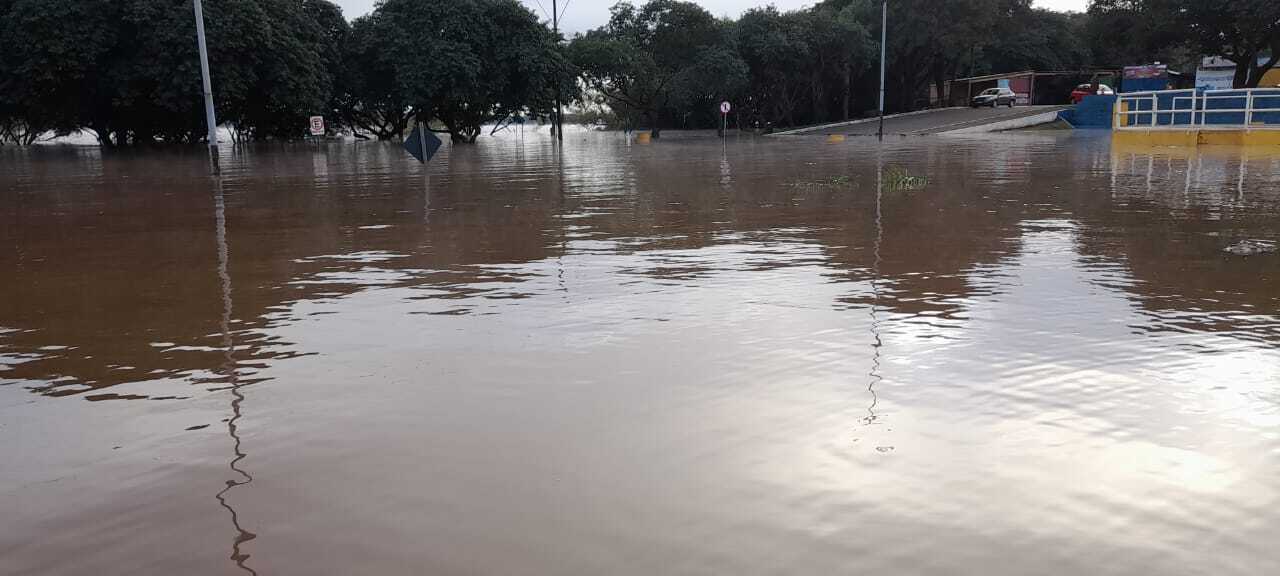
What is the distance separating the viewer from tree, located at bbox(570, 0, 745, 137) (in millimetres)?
62844

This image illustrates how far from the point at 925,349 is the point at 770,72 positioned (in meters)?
62.6

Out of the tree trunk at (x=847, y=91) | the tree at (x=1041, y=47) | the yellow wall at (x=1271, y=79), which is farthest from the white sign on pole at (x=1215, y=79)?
the tree trunk at (x=847, y=91)

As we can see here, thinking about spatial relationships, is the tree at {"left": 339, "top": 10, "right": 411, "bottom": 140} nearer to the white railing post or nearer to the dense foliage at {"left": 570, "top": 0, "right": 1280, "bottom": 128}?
the dense foliage at {"left": 570, "top": 0, "right": 1280, "bottom": 128}

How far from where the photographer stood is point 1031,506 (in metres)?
3.42

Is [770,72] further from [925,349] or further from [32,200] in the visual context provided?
[925,349]

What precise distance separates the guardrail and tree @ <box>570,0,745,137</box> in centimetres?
3029

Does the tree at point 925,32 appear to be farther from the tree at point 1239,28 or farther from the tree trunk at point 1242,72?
the tree trunk at point 1242,72

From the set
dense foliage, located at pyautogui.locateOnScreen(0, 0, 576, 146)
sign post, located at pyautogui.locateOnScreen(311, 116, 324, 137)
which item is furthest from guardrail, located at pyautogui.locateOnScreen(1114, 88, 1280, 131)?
sign post, located at pyautogui.locateOnScreen(311, 116, 324, 137)

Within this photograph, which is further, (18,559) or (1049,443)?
(1049,443)

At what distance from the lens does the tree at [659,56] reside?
62.8 m

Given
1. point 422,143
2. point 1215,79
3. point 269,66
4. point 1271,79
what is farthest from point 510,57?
point 1215,79

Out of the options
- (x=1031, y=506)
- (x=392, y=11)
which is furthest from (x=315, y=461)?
(x=392, y=11)

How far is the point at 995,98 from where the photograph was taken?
67750 mm

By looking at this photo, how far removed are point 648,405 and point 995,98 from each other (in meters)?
68.6
